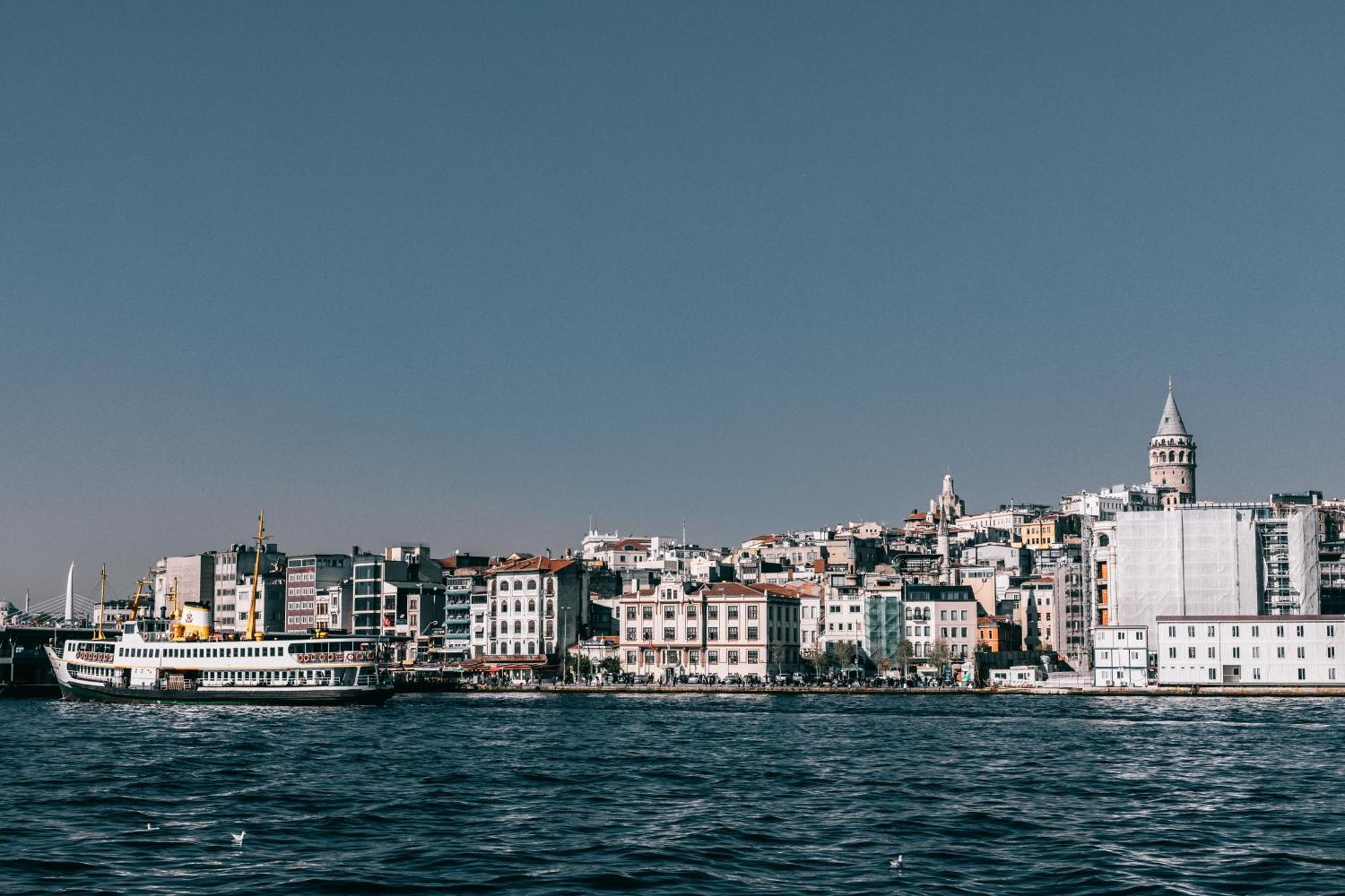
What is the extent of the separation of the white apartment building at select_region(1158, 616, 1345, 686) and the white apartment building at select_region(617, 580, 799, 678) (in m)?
40.4

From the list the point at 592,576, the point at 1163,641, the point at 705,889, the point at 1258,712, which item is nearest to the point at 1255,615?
the point at 1163,641

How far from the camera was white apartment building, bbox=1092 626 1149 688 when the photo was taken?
413ft

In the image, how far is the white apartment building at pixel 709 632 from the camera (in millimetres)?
151250

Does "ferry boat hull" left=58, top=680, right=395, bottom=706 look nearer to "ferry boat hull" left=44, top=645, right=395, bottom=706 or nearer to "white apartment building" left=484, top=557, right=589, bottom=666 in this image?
"ferry boat hull" left=44, top=645, right=395, bottom=706

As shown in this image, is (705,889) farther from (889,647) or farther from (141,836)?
(889,647)

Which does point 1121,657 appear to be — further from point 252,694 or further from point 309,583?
point 309,583

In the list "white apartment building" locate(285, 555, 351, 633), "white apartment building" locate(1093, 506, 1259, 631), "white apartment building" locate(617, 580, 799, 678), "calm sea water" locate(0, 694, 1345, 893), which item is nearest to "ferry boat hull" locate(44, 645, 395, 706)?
"calm sea water" locate(0, 694, 1345, 893)

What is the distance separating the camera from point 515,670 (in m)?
154

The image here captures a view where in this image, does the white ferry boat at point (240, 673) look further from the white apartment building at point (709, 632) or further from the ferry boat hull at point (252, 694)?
the white apartment building at point (709, 632)

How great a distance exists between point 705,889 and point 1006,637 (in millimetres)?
138275

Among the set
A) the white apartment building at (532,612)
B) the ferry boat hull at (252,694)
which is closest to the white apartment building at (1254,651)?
the ferry boat hull at (252,694)

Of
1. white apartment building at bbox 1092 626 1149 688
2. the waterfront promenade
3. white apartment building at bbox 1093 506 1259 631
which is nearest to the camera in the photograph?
the waterfront promenade

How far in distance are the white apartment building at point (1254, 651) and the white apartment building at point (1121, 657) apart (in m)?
2.89

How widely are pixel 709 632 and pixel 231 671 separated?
2083 inches
